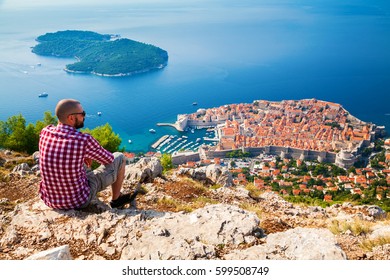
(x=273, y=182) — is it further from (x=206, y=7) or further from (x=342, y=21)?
(x=206, y=7)

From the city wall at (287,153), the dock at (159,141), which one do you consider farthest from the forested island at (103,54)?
the city wall at (287,153)

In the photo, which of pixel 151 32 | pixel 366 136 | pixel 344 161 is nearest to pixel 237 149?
pixel 344 161

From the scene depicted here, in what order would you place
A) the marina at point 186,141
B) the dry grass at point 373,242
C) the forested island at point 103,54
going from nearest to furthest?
the dry grass at point 373,242 → the marina at point 186,141 → the forested island at point 103,54

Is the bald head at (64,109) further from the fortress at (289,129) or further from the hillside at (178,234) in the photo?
the fortress at (289,129)

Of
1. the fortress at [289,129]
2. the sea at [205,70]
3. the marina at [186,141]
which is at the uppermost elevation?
the sea at [205,70]

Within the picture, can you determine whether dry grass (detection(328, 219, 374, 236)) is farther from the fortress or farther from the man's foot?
the fortress

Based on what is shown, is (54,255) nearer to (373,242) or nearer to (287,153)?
(373,242)
